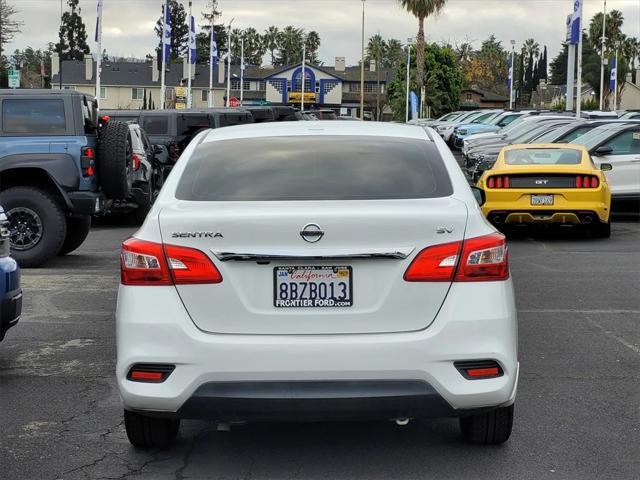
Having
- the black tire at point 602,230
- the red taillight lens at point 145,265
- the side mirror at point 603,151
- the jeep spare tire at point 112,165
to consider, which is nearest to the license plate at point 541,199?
the black tire at point 602,230

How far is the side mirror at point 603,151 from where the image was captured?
18.8 meters

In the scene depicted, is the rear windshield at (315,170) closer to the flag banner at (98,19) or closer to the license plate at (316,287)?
the license plate at (316,287)

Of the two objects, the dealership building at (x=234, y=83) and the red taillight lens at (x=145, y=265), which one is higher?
the dealership building at (x=234, y=83)

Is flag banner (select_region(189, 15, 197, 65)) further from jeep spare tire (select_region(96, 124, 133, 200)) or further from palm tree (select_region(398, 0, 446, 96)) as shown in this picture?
jeep spare tire (select_region(96, 124, 133, 200))

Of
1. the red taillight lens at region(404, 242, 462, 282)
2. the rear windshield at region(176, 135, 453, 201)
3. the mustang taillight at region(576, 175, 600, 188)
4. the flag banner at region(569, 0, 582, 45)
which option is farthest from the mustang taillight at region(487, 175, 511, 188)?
the flag banner at region(569, 0, 582, 45)

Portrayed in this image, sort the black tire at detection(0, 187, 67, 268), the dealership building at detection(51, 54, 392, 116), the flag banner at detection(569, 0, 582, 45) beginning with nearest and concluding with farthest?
1. the black tire at detection(0, 187, 67, 268)
2. the flag banner at detection(569, 0, 582, 45)
3. the dealership building at detection(51, 54, 392, 116)

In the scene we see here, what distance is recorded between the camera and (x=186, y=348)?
4953 mm

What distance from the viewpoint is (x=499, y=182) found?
16078mm

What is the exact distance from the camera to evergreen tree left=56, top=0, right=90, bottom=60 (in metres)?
138

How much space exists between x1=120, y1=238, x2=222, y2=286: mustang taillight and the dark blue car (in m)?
2.45

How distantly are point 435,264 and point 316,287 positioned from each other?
548mm

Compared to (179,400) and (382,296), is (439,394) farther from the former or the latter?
(179,400)

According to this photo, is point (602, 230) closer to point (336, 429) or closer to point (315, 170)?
point (336, 429)

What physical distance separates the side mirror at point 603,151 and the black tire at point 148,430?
47.3ft
